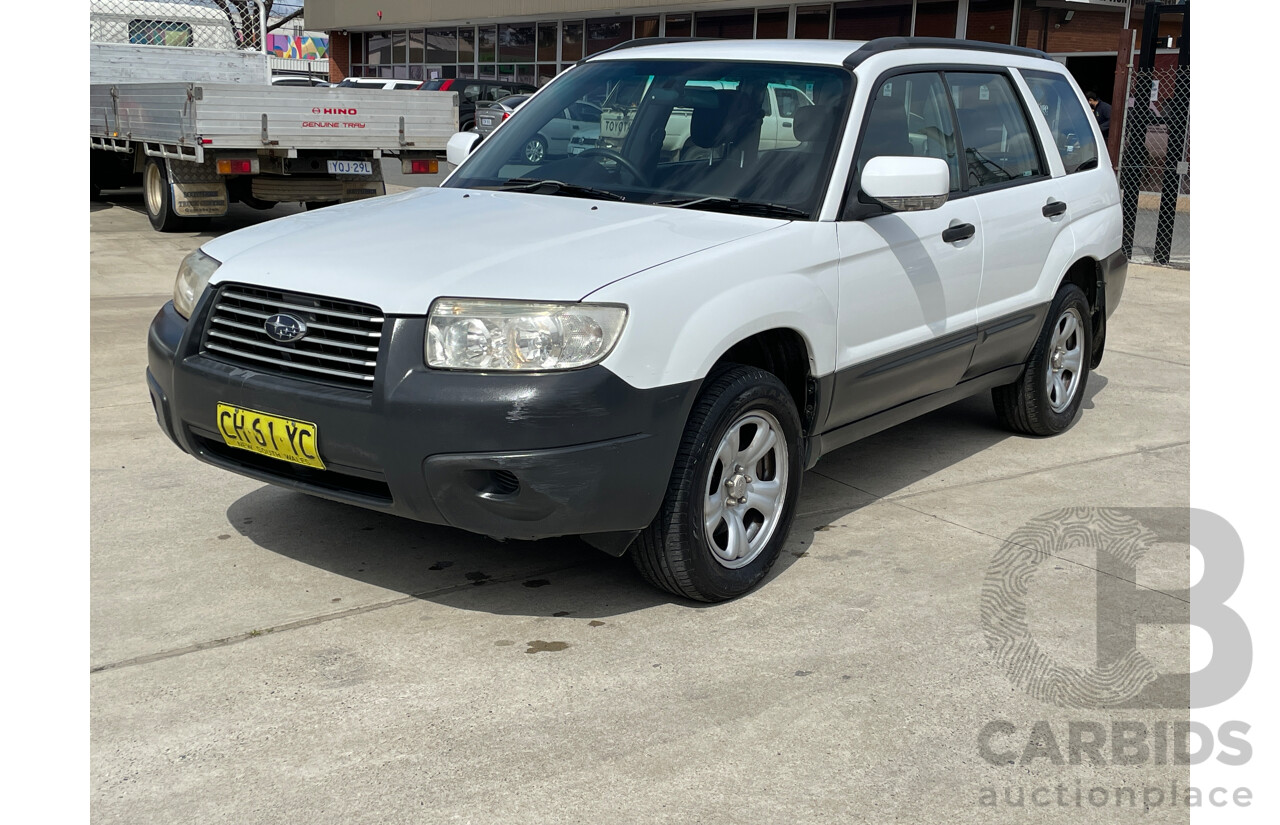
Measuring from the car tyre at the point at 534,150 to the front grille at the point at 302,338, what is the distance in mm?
1487

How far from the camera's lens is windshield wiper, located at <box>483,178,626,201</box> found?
454cm

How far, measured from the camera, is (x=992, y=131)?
546 centimetres

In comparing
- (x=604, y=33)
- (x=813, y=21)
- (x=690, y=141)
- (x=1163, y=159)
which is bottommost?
(x=690, y=141)

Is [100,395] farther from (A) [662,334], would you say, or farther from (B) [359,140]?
(B) [359,140]

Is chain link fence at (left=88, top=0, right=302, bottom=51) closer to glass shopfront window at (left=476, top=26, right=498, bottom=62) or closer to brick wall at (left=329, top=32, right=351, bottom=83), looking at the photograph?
glass shopfront window at (left=476, top=26, right=498, bottom=62)

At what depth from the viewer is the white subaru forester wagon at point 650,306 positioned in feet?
11.5

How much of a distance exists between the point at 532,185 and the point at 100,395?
10.5 ft

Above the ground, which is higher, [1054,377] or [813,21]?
[813,21]

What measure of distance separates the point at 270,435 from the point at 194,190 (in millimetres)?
10644

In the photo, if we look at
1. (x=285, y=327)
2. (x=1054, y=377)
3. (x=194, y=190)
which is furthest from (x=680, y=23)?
(x=285, y=327)

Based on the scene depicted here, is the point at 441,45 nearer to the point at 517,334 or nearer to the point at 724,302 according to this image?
the point at 724,302

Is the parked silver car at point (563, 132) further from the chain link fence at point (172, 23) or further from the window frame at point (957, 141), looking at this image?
the chain link fence at point (172, 23)

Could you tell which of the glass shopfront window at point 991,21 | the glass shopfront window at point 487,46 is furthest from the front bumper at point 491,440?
the glass shopfront window at point 487,46

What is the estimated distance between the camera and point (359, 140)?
1331 centimetres
